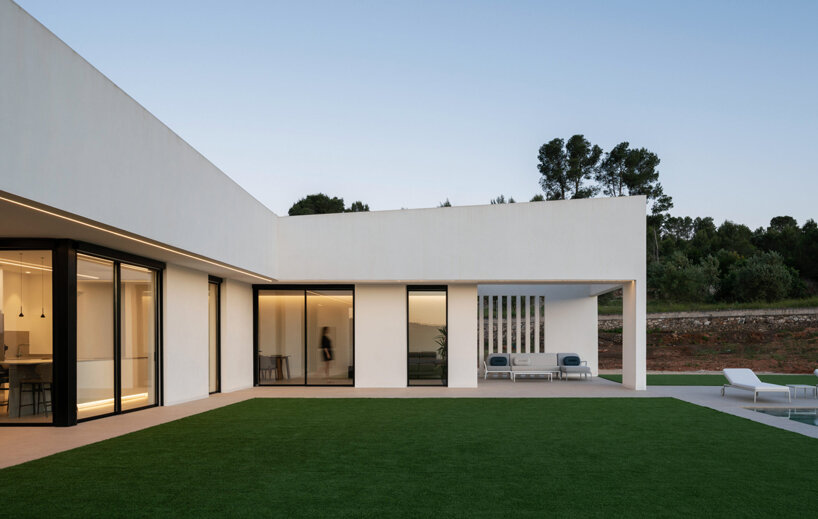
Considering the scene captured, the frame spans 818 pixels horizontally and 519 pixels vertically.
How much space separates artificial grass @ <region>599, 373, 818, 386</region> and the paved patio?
1.15m

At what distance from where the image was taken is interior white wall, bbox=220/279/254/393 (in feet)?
48.0

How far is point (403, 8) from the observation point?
55.4ft

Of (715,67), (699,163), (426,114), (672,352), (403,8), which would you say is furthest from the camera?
(699,163)

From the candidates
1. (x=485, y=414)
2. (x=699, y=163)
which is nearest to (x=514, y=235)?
(x=485, y=414)

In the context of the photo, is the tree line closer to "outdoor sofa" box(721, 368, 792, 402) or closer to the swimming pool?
"outdoor sofa" box(721, 368, 792, 402)

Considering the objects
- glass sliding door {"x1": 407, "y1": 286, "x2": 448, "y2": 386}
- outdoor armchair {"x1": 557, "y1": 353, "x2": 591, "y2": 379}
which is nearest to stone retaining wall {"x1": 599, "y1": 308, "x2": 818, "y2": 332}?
outdoor armchair {"x1": 557, "y1": 353, "x2": 591, "y2": 379}

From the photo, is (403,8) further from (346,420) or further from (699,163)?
(699,163)

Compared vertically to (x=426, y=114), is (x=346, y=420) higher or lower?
lower

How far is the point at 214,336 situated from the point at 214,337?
26 millimetres

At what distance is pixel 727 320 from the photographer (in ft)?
88.4

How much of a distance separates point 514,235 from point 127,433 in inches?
377

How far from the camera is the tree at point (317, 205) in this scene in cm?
4012

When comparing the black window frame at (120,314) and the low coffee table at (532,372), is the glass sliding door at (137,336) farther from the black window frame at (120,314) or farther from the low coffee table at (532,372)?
the low coffee table at (532,372)

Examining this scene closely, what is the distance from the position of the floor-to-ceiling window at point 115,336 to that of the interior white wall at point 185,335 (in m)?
0.26
